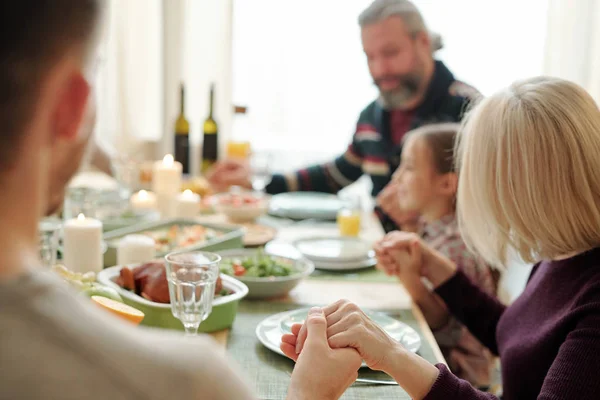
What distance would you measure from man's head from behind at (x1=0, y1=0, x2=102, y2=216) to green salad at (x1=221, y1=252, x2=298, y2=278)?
39.8 inches

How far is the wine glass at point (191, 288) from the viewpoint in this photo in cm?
111

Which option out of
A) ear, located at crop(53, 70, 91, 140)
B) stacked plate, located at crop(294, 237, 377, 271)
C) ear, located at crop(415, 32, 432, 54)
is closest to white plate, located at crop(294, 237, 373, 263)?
stacked plate, located at crop(294, 237, 377, 271)

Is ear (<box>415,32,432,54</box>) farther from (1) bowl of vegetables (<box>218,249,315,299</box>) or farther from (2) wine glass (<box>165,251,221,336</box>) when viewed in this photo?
(2) wine glass (<box>165,251,221,336</box>)

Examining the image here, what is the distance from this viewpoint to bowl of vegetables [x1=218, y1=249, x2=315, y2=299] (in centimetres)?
145

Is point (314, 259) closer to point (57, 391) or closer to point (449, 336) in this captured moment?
point (449, 336)

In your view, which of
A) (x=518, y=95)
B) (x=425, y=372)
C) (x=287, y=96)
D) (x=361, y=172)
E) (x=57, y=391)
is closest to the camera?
(x=57, y=391)

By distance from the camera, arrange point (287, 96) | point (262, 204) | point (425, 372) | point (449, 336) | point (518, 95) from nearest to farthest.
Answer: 1. point (425, 372)
2. point (518, 95)
3. point (449, 336)
4. point (262, 204)
5. point (287, 96)

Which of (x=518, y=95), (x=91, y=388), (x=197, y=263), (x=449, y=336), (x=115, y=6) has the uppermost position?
(x=115, y=6)

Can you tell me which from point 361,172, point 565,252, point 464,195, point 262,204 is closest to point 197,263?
point 464,195

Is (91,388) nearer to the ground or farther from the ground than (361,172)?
farther from the ground

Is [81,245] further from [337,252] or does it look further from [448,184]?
[448,184]

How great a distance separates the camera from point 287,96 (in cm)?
367

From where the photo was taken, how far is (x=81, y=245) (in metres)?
1.44

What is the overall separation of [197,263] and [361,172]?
1928 millimetres
